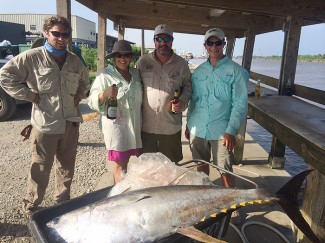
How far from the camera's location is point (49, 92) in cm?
328

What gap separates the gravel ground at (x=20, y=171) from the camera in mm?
3516

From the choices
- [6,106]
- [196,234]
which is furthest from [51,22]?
[6,106]

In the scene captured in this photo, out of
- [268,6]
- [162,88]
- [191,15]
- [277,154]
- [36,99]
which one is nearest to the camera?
[36,99]

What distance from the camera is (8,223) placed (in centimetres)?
353

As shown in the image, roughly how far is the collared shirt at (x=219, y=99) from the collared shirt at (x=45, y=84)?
1.42 metres

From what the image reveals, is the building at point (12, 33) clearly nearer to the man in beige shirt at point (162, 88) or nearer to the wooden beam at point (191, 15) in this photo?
the wooden beam at point (191, 15)

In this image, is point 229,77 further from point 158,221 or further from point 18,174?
point 18,174

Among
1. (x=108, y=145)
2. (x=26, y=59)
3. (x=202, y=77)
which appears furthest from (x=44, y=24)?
(x=202, y=77)

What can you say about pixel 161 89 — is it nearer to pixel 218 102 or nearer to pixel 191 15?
pixel 218 102

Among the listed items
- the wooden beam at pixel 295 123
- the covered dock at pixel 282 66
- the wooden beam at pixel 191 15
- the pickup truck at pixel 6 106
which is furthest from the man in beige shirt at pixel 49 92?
the pickup truck at pixel 6 106

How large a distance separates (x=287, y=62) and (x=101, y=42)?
394 centimetres

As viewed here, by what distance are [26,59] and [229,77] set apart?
2171 millimetres

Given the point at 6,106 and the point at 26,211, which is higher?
the point at 6,106

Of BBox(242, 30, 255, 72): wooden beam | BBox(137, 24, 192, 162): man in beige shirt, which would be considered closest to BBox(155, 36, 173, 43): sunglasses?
BBox(137, 24, 192, 162): man in beige shirt
